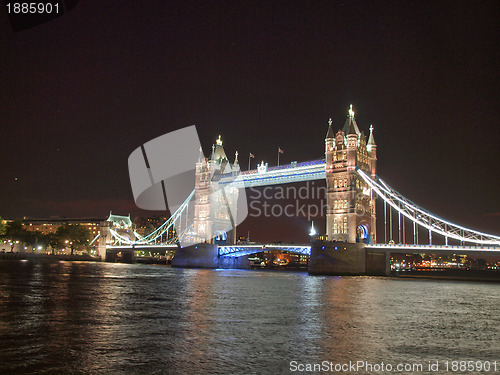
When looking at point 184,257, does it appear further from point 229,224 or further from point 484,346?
point 484,346

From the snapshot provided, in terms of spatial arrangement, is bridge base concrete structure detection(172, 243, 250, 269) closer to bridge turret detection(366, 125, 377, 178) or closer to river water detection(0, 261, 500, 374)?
bridge turret detection(366, 125, 377, 178)

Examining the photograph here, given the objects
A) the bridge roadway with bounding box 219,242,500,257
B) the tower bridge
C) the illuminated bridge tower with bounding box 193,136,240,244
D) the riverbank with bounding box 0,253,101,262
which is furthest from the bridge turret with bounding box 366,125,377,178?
the riverbank with bounding box 0,253,101,262

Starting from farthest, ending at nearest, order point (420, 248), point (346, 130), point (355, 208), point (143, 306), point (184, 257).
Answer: point (184, 257) → point (346, 130) → point (355, 208) → point (420, 248) → point (143, 306)

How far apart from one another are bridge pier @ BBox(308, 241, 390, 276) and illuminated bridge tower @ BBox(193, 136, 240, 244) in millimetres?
27629

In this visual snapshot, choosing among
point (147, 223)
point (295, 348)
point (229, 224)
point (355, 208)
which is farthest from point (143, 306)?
point (147, 223)

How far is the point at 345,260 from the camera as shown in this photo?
151 ft

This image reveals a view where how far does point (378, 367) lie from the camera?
8.14 metres

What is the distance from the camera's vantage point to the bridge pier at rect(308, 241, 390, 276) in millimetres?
45906

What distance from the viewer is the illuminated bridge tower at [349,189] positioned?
51.8m

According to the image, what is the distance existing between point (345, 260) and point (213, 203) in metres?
33.6

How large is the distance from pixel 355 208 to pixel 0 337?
148ft

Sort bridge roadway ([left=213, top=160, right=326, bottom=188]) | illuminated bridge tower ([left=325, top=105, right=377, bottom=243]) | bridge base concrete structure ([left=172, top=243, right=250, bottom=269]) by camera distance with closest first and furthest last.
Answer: illuminated bridge tower ([left=325, top=105, right=377, bottom=243]) < bridge roadway ([left=213, top=160, right=326, bottom=188]) < bridge base concrete structure ([left=172, top=243, right=250, bottom=269])

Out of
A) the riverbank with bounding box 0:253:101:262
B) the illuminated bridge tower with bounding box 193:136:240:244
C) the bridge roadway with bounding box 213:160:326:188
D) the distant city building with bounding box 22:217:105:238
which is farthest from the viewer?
the distant city building with bounding box 22:217:105:238

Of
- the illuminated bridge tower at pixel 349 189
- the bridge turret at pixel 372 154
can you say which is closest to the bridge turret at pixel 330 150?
the illuminated bridge tower at pixel 349 189
